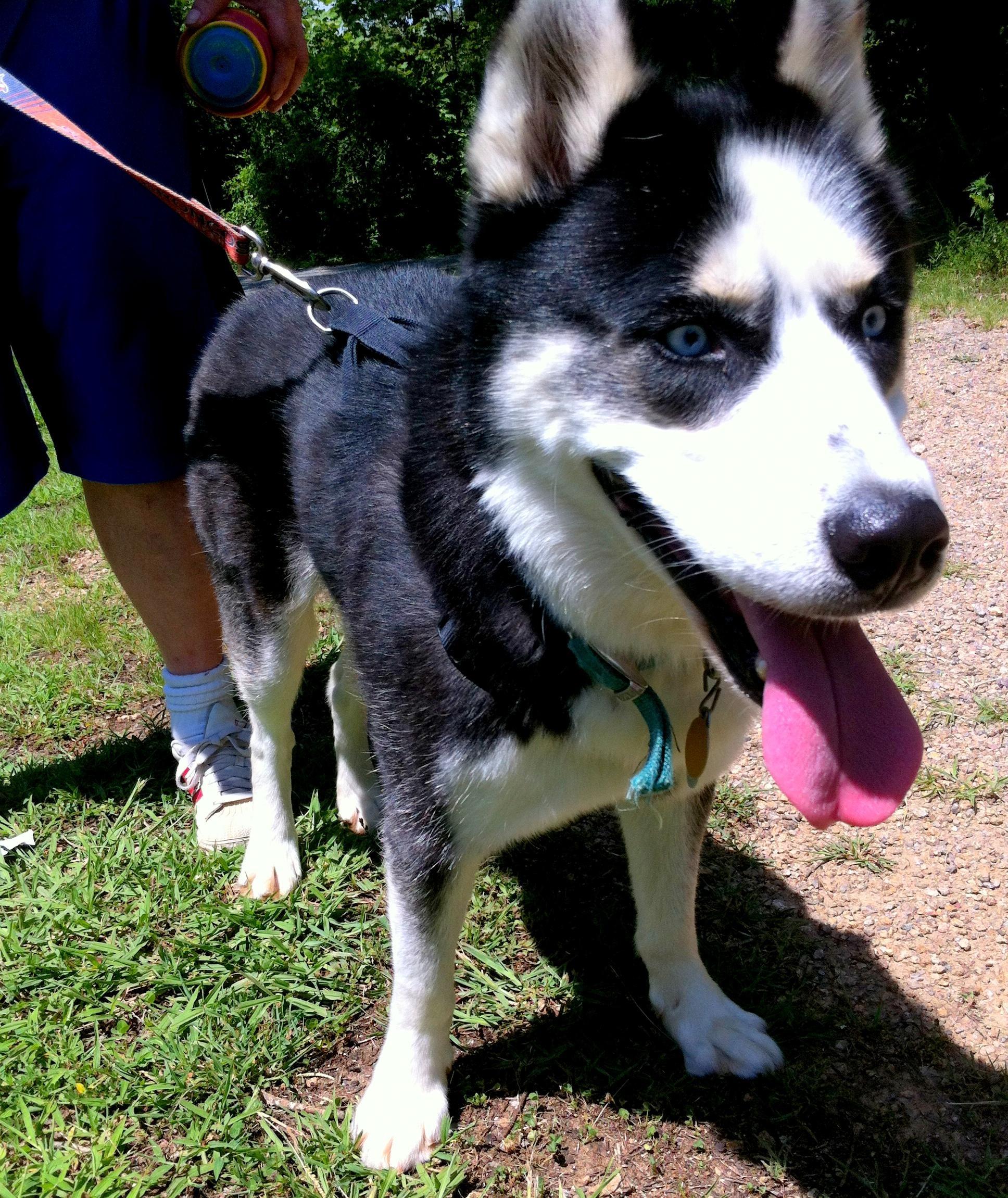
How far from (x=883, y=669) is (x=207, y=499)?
1.81m

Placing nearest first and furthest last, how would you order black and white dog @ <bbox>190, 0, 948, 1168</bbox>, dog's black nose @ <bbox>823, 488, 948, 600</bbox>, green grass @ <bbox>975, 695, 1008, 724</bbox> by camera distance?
1. dog's black nose @ <bbox>823, 488, 948, 600</bbox>
2. black and white dog @ <bbox>190, 0, 948, 1168</bbox>
3. green grass @ <bbox>975, 695, 1008, 724</bbox>

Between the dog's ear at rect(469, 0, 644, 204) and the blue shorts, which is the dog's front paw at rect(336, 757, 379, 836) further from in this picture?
the dog's ear at rect(469, 0, 644, 204)

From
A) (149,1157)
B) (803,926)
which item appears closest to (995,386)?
(803,926)

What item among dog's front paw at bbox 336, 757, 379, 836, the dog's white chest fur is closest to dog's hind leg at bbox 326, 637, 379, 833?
dog's front paw at bbox 336, 757, 379, 836

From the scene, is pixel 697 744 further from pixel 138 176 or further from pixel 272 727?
pixel 138 176

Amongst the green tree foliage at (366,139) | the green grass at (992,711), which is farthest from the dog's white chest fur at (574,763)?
the green tree foliage at (366,139)

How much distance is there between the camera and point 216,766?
2.89 m

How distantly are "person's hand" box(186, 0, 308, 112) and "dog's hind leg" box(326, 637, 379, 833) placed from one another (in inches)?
61.2

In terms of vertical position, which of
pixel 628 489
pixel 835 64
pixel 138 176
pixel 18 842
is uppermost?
pixel 835 64

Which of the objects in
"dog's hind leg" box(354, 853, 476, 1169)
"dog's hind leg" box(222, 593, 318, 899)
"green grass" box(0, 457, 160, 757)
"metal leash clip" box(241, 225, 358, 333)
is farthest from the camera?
"green grass" box(0, 457, 160, 757)

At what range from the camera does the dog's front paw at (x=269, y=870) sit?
2594mm

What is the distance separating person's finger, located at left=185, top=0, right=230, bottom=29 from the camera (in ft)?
8.11

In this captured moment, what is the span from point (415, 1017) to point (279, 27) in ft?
7.93

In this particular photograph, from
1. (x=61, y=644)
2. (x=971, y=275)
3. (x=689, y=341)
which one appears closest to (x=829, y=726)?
(x=689, y=341)
